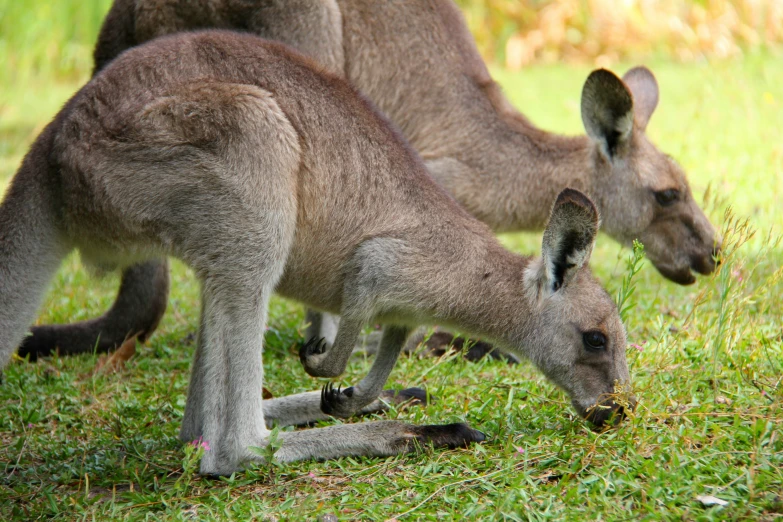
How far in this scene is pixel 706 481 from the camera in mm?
2775

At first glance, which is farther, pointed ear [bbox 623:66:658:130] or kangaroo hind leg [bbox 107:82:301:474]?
pointed ear [bbox 623:66:658:130]

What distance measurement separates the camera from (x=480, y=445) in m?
3.22

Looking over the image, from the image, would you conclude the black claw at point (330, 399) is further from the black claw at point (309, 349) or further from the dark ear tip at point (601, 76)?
the dark ear tip at point (601, 76)

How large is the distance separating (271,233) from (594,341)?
131 centimetres

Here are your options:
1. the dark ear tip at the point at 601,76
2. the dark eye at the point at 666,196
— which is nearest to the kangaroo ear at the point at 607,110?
the dark ear tip at the point at 601,76

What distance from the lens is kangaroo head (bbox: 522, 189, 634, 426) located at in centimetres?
333

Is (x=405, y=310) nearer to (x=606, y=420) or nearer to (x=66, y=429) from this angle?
(x=606, y=420)

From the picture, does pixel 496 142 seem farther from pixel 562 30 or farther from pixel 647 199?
pixel 562 30

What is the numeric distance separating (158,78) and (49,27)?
8.30 meters

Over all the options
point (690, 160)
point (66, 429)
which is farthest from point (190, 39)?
point (690, 160)

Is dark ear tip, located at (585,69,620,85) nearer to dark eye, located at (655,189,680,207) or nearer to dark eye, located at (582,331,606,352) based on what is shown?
dark eye, located at (655,189,680,207)

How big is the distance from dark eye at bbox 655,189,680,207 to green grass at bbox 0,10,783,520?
1.71 ft

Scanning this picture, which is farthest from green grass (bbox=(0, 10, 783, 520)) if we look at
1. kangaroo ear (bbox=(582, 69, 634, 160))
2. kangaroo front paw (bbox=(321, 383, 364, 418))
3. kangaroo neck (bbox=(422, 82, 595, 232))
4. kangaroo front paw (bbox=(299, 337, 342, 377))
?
kangaroo ear (bbox=(582, 69, 634, 160))

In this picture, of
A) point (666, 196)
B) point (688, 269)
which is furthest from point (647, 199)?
point (688, 269)
